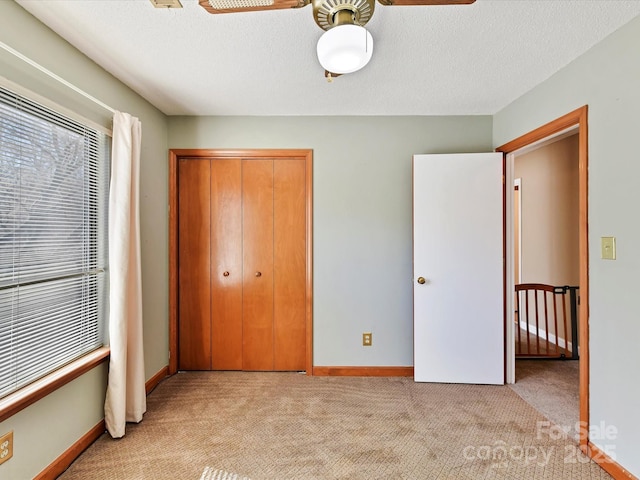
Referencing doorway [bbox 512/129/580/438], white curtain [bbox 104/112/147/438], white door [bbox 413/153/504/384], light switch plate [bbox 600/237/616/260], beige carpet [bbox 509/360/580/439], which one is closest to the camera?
light switch plate [bbox 600/237/616/260]

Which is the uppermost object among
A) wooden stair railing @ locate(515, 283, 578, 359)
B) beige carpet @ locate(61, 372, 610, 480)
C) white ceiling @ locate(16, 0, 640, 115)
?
white ceiling @ locate(16, 0, 640, 115)

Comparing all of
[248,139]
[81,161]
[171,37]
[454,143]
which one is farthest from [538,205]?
[81,161]

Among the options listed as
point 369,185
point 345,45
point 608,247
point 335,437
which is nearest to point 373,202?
point 369,185

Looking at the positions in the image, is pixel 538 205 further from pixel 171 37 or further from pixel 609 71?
pixel 171 37

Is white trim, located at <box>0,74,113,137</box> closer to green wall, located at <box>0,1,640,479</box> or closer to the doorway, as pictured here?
green wall, located at <box>0,1,640,479</box>

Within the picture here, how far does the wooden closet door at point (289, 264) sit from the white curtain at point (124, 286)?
1138 millimetres

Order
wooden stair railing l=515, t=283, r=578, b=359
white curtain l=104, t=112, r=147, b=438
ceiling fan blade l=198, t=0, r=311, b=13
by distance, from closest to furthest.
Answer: ceiling fan blade l=198, t=0, r=311, b=13
white curtain l=104, t=112, r=147, b=438
wooden stair railing l=515, t=283, r=578, b=359

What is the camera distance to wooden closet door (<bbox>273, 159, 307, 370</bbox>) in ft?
9.38

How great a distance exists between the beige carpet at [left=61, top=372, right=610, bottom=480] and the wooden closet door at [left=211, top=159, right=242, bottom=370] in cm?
35

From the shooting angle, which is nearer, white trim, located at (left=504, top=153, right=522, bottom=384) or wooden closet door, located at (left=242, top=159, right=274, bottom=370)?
white trim, located at (left=504, top=153, right=522, bottom=384)

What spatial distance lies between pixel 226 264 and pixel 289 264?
1.95ft

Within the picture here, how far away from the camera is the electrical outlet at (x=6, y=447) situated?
1.37 metres

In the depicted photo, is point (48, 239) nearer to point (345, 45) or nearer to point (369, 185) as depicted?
point (345, 45)

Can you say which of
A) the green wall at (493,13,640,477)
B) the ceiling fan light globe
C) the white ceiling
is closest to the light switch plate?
the green wall at (493,13,640,477)
